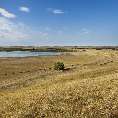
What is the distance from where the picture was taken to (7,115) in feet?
58.1

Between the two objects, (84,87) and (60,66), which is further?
(60,66)

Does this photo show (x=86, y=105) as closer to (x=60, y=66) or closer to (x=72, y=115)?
(x=72, y=115)

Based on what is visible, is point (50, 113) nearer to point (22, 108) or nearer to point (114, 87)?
point (22, 108)

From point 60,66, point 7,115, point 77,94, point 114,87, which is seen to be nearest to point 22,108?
point 7,115

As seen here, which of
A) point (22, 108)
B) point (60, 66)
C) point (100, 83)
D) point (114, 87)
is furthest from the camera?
point (60, 66)

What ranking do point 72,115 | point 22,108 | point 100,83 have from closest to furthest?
point 72,115 → point 22,108 → point 100,83

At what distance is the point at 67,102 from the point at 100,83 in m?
6.84

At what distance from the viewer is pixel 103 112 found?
17547 millimetres

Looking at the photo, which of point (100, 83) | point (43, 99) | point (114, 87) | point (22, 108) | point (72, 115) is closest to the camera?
point (72, 115)

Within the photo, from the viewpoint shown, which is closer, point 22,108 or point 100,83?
point 22,108

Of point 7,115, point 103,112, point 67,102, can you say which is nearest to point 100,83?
point 67,102

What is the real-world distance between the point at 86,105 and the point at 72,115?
2.07 meters

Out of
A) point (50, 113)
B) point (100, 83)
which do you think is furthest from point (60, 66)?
point (50, 113)

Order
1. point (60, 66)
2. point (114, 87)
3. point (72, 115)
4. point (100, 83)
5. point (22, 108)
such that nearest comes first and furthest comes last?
point (72, 115) → point (22, 108) → point (114, 87) → point (100, 83) → point (60, 66)
